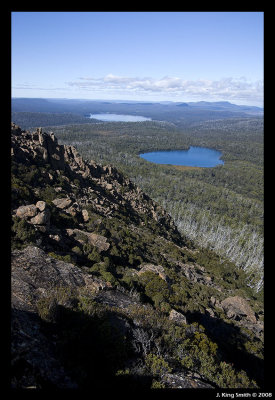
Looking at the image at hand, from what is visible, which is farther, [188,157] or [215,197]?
[188,157]

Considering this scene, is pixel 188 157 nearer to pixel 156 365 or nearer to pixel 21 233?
pixel 21 233

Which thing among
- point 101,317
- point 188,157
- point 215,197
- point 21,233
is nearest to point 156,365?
point 101,317

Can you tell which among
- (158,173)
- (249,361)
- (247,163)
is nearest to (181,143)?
(247,163)

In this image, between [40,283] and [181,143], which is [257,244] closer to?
[40,283]

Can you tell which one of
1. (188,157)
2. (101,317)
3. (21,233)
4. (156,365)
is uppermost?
(188,157)

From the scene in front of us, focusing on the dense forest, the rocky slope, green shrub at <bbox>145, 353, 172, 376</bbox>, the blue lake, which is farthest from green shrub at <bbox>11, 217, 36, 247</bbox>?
the blue lake

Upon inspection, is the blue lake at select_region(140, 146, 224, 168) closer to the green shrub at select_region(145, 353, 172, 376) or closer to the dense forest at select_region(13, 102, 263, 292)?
the dense forest at select_region(13, 102, 263, 292)
